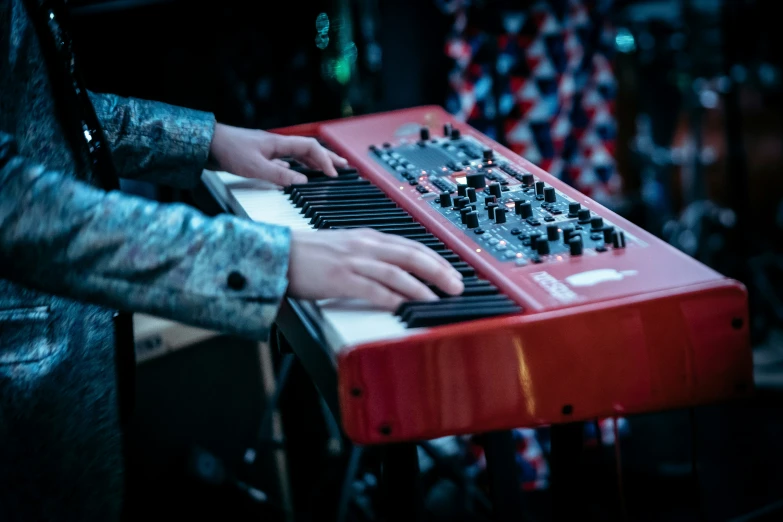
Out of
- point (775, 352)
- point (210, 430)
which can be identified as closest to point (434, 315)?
point (210, 430)

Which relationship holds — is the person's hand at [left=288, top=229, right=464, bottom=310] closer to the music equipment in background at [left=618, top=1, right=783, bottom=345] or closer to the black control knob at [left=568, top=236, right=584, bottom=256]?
the black control knob at [left=568, top=236, right=584, bottom=256]

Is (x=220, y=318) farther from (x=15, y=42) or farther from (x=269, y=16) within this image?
(x=269, y=16)

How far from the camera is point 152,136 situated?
5.71 feet

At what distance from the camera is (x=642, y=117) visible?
552 centimetres

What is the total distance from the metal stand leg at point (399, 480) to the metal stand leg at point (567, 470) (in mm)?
259

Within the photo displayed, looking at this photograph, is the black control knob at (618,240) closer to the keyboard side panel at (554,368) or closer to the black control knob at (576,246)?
the black control knob at (576,246)

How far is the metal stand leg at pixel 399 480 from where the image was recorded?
1.35 m

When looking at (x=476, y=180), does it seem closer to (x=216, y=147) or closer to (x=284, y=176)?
(x=284, y=176)

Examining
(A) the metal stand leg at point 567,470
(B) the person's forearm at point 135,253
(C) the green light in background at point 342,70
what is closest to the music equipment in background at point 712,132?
(C) the green light in background at point 342,70

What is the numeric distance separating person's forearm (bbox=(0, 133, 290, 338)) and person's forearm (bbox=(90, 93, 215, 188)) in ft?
2.15

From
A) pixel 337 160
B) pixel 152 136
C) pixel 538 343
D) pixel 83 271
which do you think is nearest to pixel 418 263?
pixel 538 343

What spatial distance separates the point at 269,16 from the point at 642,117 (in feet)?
10.5

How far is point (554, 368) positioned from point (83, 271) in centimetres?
61

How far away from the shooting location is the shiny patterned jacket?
1045 millimetres
